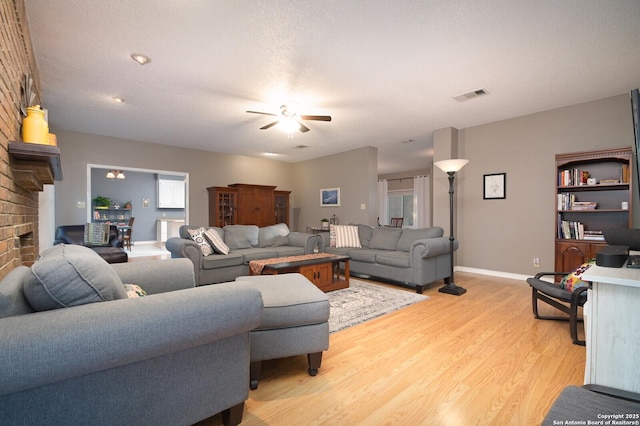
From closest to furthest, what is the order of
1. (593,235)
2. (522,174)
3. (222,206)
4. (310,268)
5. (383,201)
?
(310,268) < (593,235) < (522,174) < (222,206) < (383,201)

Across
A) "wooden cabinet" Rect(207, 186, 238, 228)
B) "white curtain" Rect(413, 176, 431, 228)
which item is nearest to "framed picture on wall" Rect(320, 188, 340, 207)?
"wooden cabinet" Rect(207, 186, 238, 228)

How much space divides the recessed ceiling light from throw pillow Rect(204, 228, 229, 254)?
2.41 m

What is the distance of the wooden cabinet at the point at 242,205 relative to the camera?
21.7ft

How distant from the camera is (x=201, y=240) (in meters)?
4.38

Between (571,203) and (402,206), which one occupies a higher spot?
(402,206)

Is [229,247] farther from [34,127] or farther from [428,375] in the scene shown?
[428,375]

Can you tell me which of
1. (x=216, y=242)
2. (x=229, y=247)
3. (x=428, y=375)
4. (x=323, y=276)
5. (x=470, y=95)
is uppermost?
(x=470, y=95)

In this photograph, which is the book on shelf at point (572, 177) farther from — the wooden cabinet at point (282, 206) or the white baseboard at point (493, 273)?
the wooden cabinet at point (282, 206)

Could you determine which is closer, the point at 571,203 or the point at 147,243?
the point at 571,203

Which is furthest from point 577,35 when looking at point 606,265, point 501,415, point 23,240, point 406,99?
point 23,240

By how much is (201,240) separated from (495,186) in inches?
187

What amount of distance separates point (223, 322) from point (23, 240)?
2.24 m

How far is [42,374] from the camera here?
90 cm

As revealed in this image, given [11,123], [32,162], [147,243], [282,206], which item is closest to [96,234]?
[32,162]
